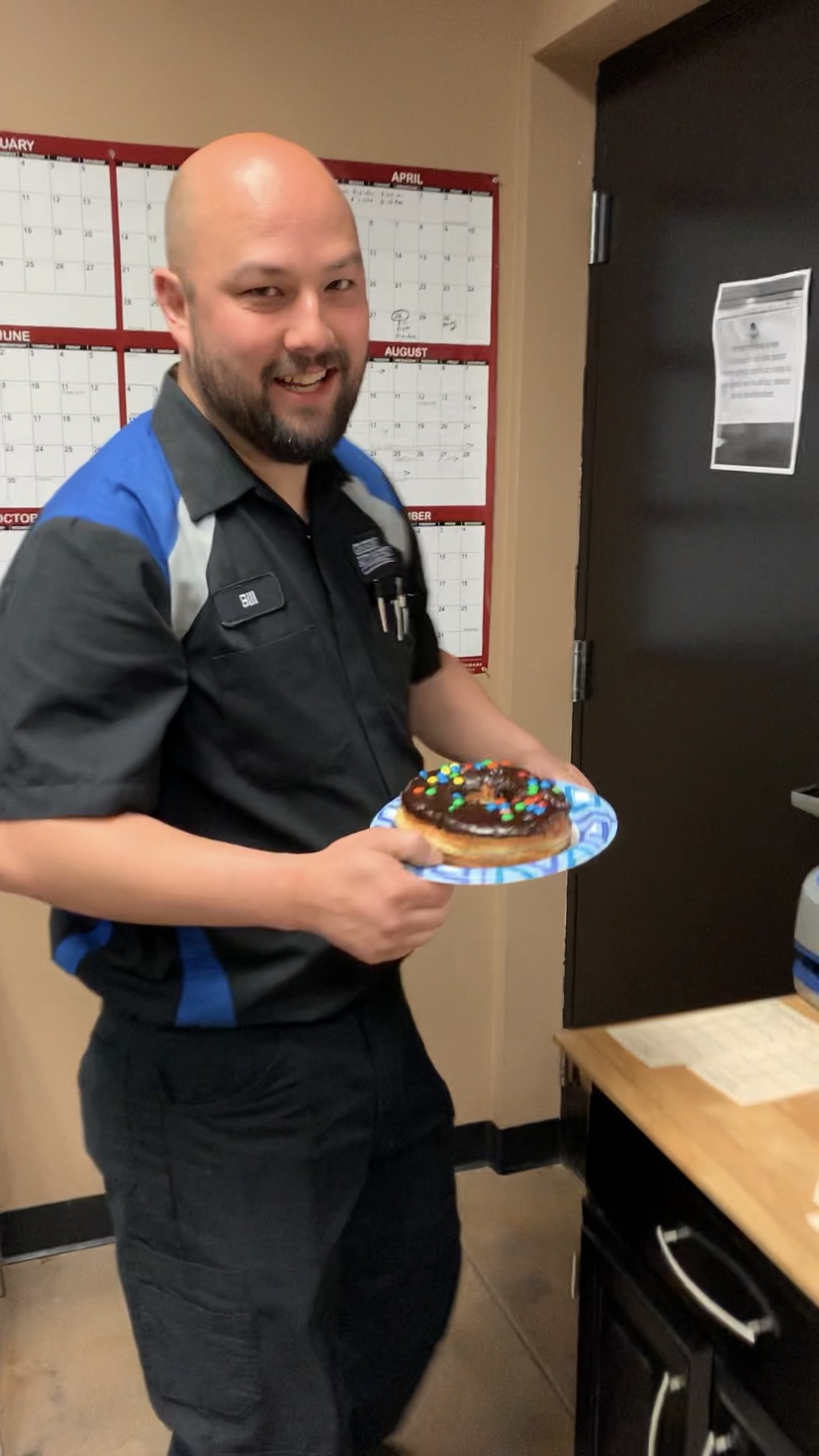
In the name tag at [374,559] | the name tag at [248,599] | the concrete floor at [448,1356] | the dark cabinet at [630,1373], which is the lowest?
the concrete floor at [448,1356]

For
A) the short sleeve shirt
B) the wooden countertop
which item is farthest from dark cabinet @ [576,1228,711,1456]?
the short sleeve shirt

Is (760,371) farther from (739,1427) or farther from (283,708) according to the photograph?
(739,1427)

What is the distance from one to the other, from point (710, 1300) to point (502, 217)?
6.22ft

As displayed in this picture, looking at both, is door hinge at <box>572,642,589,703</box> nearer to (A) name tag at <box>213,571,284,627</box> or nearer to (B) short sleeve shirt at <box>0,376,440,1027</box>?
(B) short sleeve shirt at <box>0,376,440,1027</box>

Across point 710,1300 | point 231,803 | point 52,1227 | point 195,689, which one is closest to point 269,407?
point 195,689

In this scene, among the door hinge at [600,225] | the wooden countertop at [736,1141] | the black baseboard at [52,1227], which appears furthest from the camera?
the black baseboard at [52,1227]

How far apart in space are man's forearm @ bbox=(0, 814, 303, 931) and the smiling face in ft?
1.53

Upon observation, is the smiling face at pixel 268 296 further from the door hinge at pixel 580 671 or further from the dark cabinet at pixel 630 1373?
the door hinge at pixel 580 671

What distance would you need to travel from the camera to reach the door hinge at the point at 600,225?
2189 mm

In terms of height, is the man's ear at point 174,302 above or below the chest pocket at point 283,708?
above

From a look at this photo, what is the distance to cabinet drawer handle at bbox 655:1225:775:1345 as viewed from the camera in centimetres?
112

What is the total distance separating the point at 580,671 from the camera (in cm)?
241

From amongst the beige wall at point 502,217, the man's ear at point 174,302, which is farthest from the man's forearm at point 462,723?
the beige wall at point 502,217

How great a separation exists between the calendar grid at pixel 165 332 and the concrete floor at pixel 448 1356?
121cm
